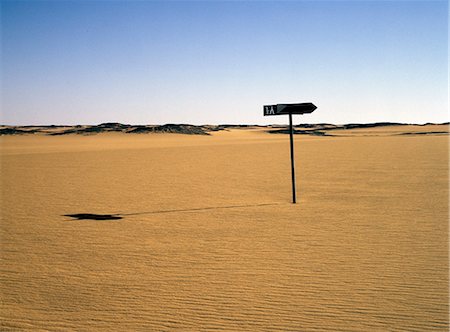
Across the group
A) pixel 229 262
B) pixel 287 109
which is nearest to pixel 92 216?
pixel 229 262

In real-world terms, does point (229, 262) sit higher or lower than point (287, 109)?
lower

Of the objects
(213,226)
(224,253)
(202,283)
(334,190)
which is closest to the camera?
(202,283)

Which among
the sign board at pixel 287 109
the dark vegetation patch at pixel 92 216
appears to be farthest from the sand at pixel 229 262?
the sign board at pixel 287 109

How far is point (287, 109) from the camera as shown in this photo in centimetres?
967

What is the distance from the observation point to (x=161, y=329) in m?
4.10

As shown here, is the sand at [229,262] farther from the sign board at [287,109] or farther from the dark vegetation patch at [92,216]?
the sign board at [287,109]

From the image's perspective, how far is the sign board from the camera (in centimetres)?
958

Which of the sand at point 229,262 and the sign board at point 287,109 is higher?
the sign board at point 287,109

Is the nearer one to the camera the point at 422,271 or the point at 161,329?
the point at 161,329

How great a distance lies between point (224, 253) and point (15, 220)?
5.51 m

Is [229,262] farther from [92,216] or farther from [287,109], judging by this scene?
[287,109]

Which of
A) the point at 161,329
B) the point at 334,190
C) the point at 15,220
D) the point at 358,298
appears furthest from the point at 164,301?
the point at 334,190

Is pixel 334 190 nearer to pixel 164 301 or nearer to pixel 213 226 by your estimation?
pixel 213 226

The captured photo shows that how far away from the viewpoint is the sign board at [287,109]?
9.58 m
